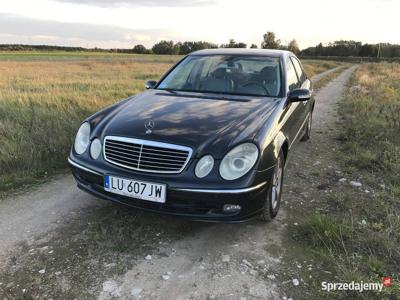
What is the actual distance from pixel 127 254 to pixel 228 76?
2.33 metres

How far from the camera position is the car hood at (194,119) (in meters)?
2.81

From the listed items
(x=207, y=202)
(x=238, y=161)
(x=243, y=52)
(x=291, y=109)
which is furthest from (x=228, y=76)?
(x=207, y=202)

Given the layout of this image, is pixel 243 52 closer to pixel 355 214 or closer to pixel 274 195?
pixel 274 195

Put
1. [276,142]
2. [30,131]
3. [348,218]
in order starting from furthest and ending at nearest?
[30,131], [348,218], [276,142]

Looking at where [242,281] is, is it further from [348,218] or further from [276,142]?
[348,218]

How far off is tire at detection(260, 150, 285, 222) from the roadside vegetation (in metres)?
0.25

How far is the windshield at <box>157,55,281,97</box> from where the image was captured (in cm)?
397

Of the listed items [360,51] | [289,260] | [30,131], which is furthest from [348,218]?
[360,51]

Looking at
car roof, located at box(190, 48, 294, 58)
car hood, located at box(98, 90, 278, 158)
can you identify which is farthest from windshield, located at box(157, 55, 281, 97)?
car hood, located at box(98, 90, 278, 158)

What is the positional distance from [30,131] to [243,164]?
417 cm

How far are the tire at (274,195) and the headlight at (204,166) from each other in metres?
0.61

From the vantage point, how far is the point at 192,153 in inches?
107

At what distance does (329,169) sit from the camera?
4828 mm

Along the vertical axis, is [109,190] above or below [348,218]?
above
